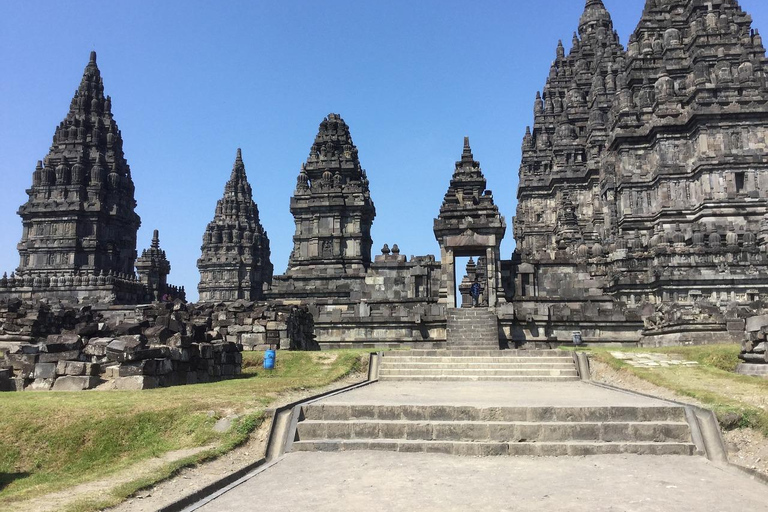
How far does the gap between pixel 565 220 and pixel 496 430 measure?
38246mm

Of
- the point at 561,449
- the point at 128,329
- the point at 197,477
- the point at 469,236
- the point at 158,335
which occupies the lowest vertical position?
the point at 197,477

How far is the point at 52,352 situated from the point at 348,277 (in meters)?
26.7

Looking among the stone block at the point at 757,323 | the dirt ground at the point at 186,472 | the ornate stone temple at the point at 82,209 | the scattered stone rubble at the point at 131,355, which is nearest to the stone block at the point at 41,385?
the scattered stone rubble at the point at 131,355

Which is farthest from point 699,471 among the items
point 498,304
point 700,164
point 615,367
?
point 700,164

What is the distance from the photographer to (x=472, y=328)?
25094 mm

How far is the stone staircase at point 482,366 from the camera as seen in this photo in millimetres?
16859

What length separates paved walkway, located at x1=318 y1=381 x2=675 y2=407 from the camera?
10509 millimetres

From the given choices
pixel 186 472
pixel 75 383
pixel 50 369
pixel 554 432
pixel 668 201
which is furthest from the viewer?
pixel 668 201

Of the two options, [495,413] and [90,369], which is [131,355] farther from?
[495,413]

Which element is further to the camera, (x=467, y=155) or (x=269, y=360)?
(x=467, y=155)

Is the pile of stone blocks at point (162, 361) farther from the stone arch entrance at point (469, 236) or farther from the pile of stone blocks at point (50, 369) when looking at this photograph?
the stone arch entrance at point (469, 236)

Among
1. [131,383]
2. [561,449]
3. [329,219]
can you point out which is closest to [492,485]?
[561,449]

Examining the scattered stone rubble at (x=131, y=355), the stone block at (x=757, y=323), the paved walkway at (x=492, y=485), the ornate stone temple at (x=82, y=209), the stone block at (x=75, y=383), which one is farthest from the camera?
the ornate stone temple at (x=82, y=209)

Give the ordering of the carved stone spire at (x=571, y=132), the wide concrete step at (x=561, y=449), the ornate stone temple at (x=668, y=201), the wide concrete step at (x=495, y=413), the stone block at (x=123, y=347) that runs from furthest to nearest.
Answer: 1. the carved stone spire at (x=571, y=132)
2. the ornate stone temple at (x=668, y=201)
3. the stone block at (x=123, y=347)
4. the wide concrete step at (x=495, y=413)
5. the wide concrete step at (x=561, y=449)
